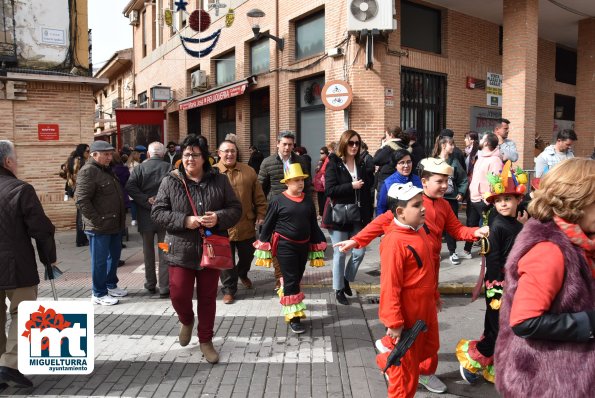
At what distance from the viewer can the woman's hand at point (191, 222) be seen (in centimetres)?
419

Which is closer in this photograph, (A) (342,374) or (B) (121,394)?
(B) (121,394)

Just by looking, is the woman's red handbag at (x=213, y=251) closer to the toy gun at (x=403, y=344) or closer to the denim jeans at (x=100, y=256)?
the toy gun at (x=403, y=344)

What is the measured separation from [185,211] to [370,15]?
7.93 metres

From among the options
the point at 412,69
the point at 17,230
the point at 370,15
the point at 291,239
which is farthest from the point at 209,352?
the point at 412,69

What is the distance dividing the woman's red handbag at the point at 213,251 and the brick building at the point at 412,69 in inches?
299

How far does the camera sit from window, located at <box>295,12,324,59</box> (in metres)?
12.7

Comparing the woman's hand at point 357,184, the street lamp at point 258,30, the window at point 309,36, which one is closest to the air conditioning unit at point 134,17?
the street lamp at point 258,30

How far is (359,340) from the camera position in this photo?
4.84 metres

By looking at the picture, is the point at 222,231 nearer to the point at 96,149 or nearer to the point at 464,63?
the point at 96,149

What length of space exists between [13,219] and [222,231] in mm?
1633

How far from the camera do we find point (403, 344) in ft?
10.2

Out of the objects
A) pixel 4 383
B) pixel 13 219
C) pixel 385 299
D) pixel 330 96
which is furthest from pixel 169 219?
pixel 330 96

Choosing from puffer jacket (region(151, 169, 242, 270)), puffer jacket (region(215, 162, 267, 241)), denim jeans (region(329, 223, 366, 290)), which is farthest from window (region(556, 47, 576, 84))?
puffer jacket (region(151, 169, 242, 270))

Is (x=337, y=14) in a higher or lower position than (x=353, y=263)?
higher
